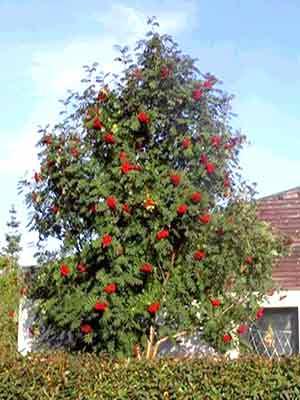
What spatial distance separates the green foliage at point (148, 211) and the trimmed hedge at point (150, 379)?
1.30 metres

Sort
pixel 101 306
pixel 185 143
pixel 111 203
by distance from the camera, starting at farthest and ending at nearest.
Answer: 1. pixel 185 143
2. pixel 111 203
3. pixel 101 306

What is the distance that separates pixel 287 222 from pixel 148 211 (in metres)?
5.57

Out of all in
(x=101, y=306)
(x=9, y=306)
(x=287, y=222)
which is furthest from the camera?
(x=9, y=306)

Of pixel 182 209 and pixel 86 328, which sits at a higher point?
pixel 182 209

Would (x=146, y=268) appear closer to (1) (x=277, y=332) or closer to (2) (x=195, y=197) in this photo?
(2) (x=195, y=197)

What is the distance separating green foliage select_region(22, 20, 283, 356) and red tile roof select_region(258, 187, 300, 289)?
2.70m

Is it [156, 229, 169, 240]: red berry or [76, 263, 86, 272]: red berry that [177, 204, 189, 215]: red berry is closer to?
[156, 229, 169, 240]: red berry

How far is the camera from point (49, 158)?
10.6 meters

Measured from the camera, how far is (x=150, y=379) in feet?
26.3

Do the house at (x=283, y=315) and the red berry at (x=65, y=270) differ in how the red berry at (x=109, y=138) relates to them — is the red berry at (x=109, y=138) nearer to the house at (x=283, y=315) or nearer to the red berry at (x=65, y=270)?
the red berry at (x=65, y=270)

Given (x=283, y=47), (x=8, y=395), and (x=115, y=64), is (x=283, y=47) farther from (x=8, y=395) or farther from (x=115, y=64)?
(x=8, y=395)

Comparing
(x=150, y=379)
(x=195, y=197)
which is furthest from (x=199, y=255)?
(x=150, y=379)

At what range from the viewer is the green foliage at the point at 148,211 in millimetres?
9883

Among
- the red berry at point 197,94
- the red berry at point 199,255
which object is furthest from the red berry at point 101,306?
the red berry at point 197,94
